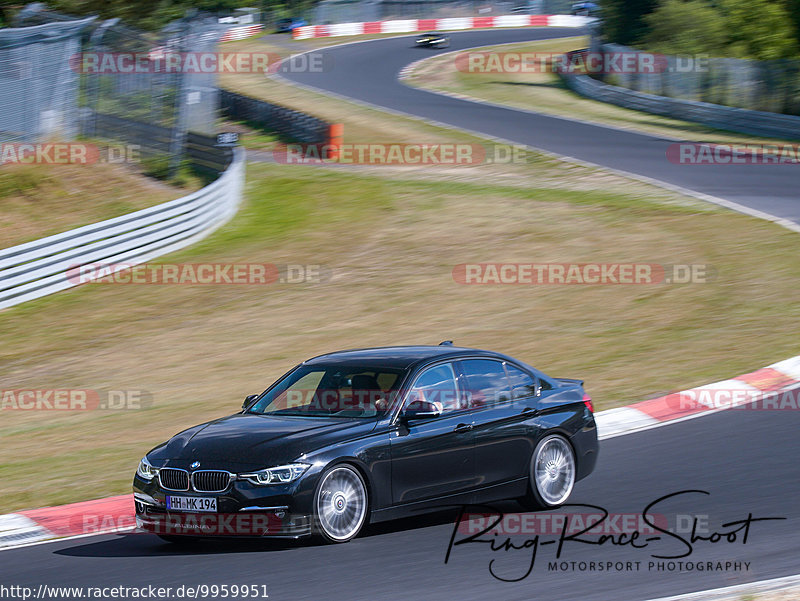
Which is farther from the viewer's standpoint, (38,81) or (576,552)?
(38,81)

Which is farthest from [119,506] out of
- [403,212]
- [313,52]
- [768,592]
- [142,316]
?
[313,52]

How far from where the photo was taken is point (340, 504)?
7.29 metres

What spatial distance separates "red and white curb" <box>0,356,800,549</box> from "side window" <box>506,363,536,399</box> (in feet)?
7.25

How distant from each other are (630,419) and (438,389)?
3569 millimetres

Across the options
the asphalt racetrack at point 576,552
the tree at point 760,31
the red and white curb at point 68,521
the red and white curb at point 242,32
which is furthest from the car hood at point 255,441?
the red and white curb at point 242,32

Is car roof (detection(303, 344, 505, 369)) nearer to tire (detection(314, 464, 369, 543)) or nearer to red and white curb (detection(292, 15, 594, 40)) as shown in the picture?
tire (detection(314, 464, 369, 543))

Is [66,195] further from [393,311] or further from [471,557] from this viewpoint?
[471,557]

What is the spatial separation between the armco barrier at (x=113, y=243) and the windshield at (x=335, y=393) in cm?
1100

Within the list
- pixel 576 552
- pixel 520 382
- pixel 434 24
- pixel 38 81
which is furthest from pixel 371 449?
pixel 434 24

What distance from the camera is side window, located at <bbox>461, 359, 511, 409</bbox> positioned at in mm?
8281

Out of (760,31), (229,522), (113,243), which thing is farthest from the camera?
(760,31)

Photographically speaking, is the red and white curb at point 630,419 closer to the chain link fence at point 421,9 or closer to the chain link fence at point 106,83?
the chain link fence at point 106,83

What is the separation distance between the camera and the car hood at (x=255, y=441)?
7168 millimetres

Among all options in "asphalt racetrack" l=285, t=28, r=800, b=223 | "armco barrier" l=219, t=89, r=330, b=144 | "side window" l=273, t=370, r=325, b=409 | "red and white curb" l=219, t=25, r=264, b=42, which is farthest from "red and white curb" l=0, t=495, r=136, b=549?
"red and white curb" l=219, t=25, r=264, b=42
